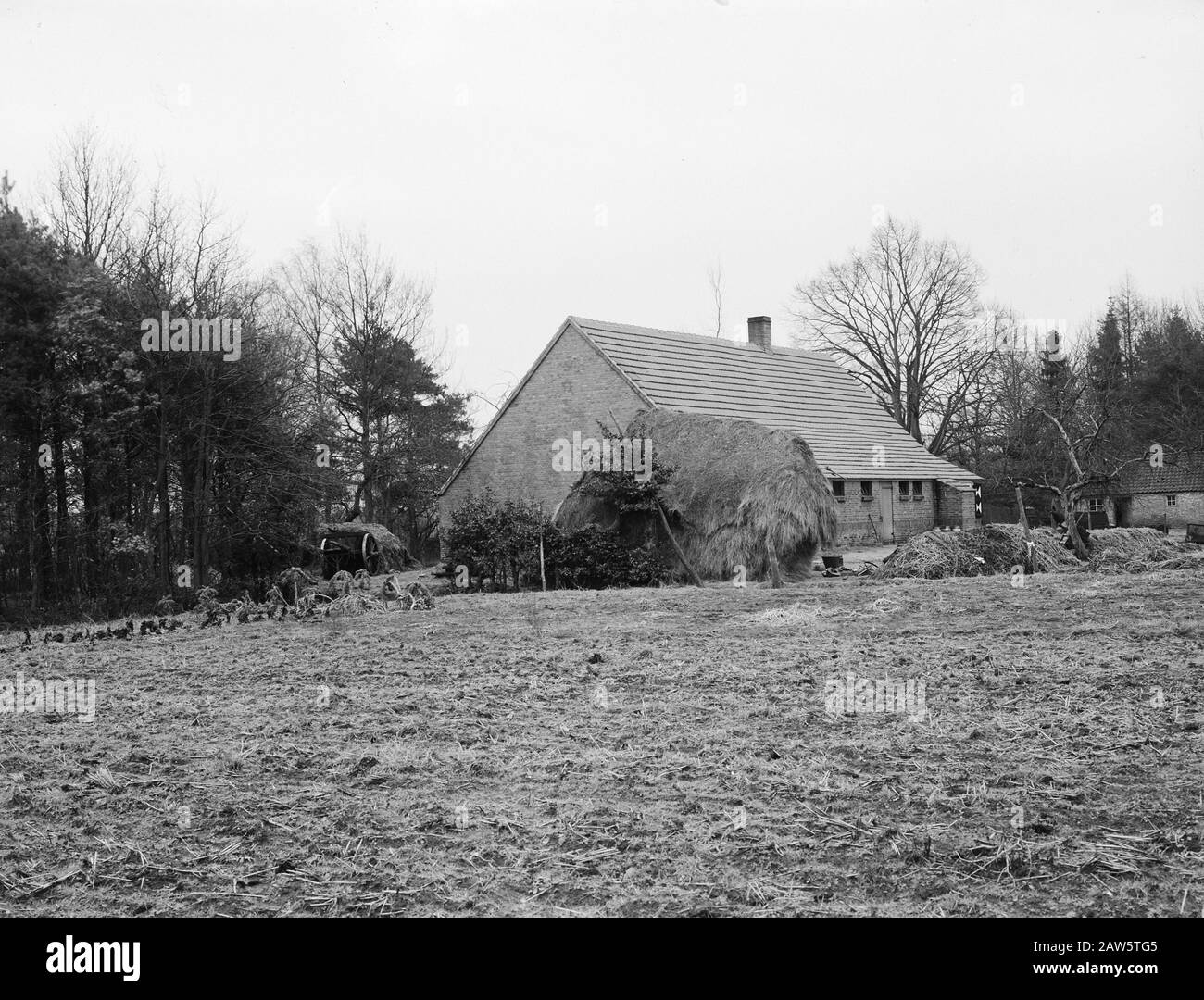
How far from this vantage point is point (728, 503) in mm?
19875

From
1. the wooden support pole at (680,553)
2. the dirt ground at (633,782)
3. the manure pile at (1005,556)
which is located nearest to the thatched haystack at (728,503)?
the wooden support pole at (680,553)

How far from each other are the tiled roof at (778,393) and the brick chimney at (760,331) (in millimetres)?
478

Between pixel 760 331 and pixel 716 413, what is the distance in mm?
9466

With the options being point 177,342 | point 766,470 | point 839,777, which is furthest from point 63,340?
point 839,777

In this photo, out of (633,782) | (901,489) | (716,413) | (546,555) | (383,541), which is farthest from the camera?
(901,489)

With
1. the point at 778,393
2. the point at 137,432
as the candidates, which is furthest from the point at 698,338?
the point at 137,432

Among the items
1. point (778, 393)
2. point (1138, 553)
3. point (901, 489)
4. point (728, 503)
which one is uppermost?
point (778, 393)

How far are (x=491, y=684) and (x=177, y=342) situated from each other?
1330 centimetres

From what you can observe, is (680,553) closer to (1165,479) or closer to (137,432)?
(137,432)

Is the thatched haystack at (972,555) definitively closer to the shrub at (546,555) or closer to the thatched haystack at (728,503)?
the thatched haystack at (728,503)

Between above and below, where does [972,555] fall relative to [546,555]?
below

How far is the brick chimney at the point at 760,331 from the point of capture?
37750 millimetres

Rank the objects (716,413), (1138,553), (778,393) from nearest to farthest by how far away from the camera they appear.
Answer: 1. (1138,553)
2. (716,413)
3. (778,393)

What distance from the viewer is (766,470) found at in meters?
19.7
